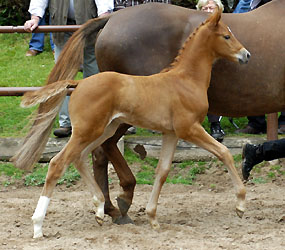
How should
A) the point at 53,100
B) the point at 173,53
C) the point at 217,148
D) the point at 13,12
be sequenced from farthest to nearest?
1. the point at 13,12
2. the point at 173,53
3. the point at 53,100
4. the point at 217,148

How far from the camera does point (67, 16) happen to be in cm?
762

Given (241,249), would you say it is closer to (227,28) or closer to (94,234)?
(94,234)

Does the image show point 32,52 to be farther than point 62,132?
Yes

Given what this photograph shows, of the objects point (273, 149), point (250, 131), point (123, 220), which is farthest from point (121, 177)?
point (250, 131)

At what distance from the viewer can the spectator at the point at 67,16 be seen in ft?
23.8

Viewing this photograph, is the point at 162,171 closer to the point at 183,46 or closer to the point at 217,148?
the point at 217,148

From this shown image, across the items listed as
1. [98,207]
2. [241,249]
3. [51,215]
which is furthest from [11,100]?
[241,249]

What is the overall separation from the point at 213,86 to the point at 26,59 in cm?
664

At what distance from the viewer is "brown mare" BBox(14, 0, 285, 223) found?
5.38 meters

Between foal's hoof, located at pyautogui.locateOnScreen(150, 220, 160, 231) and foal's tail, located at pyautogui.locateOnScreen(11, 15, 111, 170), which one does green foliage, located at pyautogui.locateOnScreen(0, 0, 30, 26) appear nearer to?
foal's tail, located at pyautogui.locateOnScreen(11, 15, 111, 170)

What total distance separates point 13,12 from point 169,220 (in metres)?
7.96

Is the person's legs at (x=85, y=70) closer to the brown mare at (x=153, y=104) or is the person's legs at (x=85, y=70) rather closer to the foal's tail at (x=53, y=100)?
the foal's tail at (x=53, y=100)

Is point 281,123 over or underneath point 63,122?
underneath

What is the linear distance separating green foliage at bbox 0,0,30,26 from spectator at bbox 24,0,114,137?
498 centimetres
